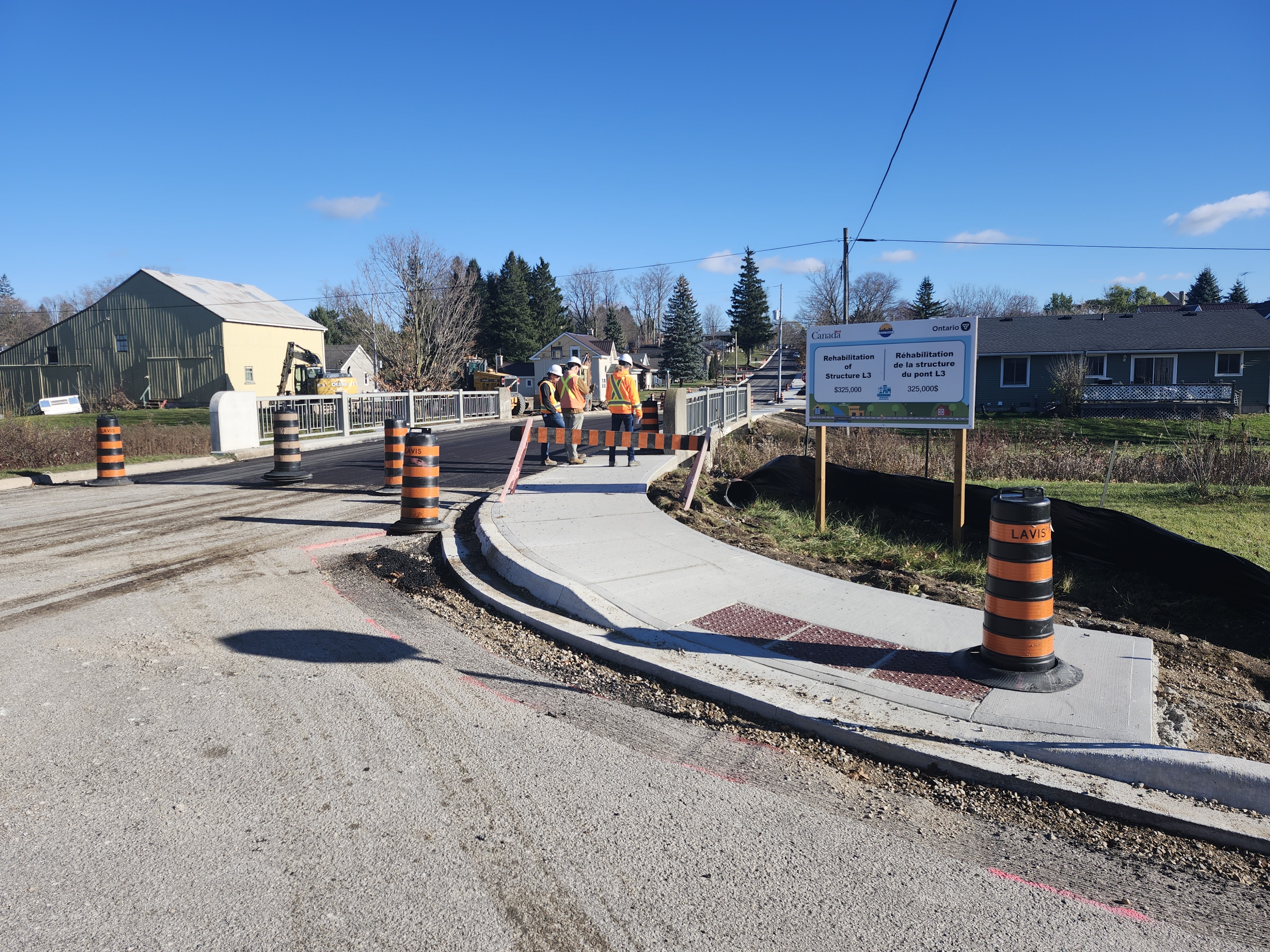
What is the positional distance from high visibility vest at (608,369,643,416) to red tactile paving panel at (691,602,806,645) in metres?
7.43

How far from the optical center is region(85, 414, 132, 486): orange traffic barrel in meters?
13.5

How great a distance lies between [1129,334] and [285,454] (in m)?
44.1

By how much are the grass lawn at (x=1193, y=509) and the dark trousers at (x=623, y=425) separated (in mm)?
5996

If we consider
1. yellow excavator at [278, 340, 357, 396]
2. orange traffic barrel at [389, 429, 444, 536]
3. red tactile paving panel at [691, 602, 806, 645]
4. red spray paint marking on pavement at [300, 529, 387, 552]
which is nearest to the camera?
red tactile paving panel at [691, 602, 806, 645]

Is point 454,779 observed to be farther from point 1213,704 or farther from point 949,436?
point 949,436

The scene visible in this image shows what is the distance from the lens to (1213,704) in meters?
4.46

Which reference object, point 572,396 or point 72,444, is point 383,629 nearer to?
point 572,396

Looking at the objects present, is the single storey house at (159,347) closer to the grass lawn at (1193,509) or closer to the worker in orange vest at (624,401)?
the worker in orange vest at (624,401)

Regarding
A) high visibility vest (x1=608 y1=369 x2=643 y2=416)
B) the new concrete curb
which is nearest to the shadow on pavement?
the new concrete curb

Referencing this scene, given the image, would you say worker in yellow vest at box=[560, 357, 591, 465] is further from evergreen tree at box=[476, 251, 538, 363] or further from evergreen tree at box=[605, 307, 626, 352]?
evergreen tree at box=[605, 307, 626, 352]

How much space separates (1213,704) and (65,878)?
551 cm

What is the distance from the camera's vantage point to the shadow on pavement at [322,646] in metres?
5.26

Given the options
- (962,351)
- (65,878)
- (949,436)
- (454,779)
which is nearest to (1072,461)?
(949,436)

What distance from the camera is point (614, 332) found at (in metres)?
105
